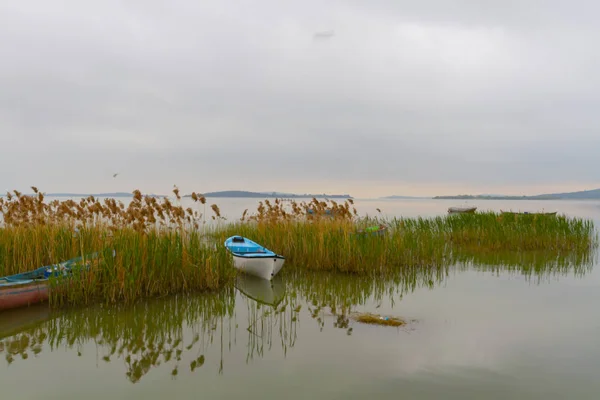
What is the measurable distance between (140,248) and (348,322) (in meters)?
5.08

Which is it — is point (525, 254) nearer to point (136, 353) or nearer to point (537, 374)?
point (537, 374)

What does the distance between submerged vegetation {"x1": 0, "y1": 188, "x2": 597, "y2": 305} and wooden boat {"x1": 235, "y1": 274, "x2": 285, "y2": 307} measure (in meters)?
0.69

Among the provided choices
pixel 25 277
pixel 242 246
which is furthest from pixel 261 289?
pixel 25 277

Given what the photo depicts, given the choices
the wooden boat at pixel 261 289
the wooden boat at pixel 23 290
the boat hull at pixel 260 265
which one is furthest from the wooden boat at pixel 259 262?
the wooden boat at pixel 23 290

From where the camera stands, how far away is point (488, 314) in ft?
28.7

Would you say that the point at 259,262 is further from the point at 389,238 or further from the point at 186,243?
the point at 389,238

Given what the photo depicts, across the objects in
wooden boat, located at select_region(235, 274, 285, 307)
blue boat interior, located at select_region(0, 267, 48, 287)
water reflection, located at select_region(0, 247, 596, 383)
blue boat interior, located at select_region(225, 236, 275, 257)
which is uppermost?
blue boat interior, located at select_region(225, 236, 275, 257)

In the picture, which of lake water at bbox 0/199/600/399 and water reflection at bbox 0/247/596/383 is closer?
lake water at bbox 0/199/600/399

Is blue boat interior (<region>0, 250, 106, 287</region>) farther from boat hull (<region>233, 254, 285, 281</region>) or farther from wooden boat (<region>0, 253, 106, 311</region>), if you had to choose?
boat hull (<region>233, 254, 285, 281</region>)

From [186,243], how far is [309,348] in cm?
518

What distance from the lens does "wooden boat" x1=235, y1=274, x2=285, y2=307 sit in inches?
392

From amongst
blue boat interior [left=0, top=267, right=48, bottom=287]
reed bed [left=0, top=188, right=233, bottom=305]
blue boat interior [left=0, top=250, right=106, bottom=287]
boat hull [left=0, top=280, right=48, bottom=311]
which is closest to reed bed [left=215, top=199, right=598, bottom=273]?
reed bed [left=0, top=188, right=233, bottom=305]

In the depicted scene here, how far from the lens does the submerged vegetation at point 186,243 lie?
912 cm

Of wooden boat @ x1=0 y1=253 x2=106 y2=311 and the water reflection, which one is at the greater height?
wooden boat @ x1=0 y1=253 x2=106 y2=311
